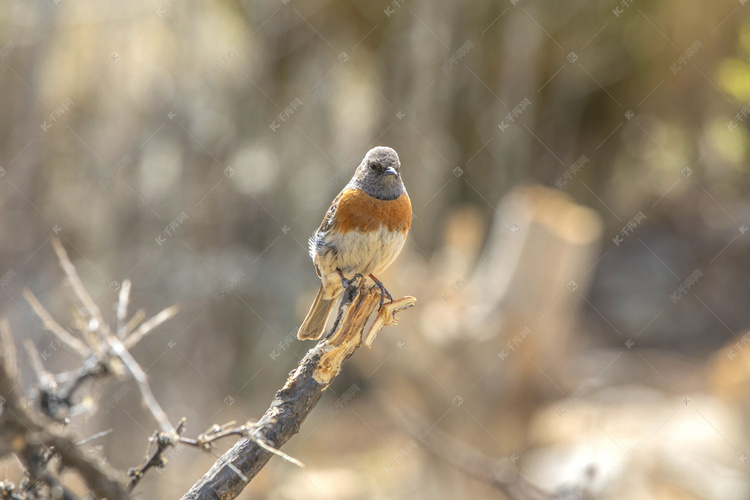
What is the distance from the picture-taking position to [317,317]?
516 centimetres

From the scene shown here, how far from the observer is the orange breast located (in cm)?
465

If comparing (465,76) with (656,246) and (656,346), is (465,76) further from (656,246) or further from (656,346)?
(656,346)

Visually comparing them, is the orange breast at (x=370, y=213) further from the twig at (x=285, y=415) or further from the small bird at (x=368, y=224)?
the twig at (x=285, y=415)

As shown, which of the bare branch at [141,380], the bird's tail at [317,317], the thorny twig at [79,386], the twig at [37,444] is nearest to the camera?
the twig at [37,444]

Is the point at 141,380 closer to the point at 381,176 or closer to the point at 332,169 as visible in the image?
the point at 381,176

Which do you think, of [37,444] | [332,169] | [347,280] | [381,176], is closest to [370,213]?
[381,176]

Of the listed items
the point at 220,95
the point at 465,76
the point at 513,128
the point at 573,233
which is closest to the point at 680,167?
the point at 513,128

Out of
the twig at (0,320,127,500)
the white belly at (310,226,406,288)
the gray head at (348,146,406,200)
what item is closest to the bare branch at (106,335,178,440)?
the twig at (0,320,127,500)

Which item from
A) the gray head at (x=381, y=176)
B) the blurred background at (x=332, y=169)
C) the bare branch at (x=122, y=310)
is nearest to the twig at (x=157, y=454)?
the bare branch at (x=122, y=310)

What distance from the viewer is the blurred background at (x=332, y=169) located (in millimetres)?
10188

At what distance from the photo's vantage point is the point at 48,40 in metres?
9.74

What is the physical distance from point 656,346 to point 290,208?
7.35 metres

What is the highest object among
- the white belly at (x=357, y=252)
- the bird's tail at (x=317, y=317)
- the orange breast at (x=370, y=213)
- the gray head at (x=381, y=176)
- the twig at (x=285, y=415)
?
the gray head at (x=381, y=176)

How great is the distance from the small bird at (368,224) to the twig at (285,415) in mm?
1265
